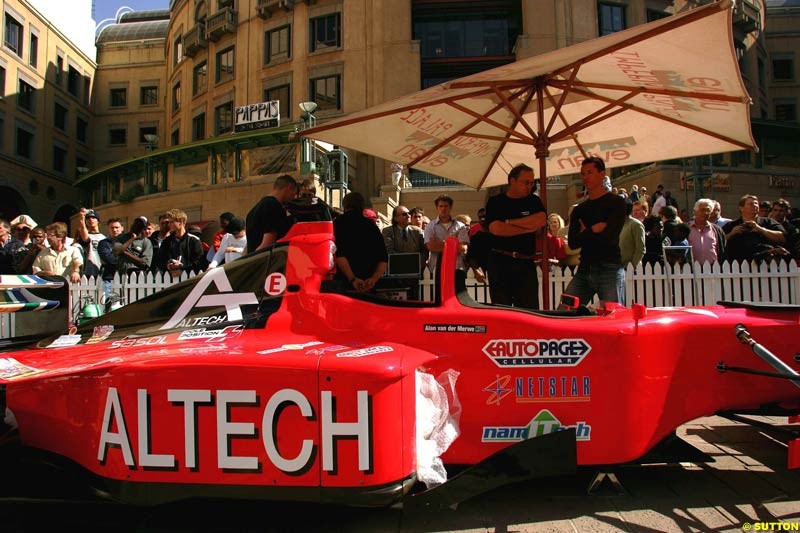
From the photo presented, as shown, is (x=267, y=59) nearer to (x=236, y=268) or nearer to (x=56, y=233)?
(x=56, y=233)

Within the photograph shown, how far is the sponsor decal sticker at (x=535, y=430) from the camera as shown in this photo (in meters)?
2.61

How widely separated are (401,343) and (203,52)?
33476mm

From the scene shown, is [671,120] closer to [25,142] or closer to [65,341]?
[65,341]

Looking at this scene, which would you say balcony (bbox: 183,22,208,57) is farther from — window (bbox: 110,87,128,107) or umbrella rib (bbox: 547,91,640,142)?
umbrella rib (bbox: 547,91,640,142)

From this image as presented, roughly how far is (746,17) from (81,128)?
43.9 metres

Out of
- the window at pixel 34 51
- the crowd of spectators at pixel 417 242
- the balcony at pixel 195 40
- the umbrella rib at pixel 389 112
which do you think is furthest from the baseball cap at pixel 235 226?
the window at pixel 34 51

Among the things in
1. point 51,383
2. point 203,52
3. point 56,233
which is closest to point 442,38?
point 203,52

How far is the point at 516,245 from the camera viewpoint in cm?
414

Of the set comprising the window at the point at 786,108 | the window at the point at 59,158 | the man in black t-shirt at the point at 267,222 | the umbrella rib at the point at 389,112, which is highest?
the window at the point at 786,108

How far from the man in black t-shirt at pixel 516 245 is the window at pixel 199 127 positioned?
30.2m

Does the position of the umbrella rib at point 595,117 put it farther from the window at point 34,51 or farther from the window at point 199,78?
the window at point 34,51

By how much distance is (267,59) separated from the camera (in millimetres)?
28062

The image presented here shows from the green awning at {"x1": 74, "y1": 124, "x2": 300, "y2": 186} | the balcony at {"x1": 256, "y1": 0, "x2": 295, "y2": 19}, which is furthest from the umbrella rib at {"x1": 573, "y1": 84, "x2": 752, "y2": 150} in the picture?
the balcony at {"x1": 256, "y1": 0, "x2": 295, "y2": 19}

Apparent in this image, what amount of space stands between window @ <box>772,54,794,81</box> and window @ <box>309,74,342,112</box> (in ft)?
93.6
